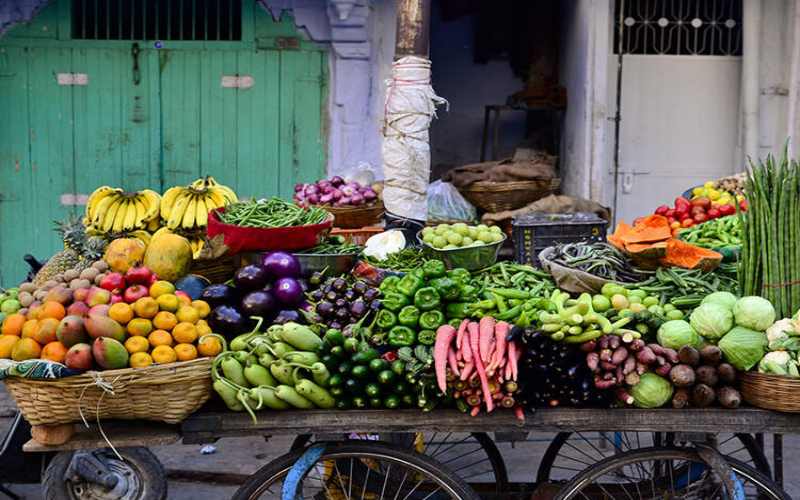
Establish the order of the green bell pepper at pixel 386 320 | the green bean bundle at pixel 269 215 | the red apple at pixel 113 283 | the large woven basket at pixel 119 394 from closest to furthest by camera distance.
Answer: the large woven basket at pixel 119 394 → the green bell pepper at pixel 386 320 → the red apple at pixel 113 283 → the green bean bundle at pixel 269 215

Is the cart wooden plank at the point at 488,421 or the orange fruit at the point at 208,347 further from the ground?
the orange fruit at the point at 208,347

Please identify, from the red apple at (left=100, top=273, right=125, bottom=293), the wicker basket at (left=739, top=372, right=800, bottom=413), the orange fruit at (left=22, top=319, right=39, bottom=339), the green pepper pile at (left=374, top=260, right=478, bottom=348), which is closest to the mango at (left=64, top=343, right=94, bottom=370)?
the orange fruit at (left=22, top=319, right=39, bottom=339)

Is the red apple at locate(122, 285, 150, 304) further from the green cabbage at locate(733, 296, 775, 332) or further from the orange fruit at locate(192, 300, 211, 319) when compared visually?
the green cabbage at locate(733, 296, 775, 332)

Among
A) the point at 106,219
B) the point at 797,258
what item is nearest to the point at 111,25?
the point at 106,219

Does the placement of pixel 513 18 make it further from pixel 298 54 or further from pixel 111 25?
pixel 111 25

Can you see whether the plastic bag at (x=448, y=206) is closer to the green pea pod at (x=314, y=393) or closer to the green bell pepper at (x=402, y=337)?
the green bell pepper at (x=402, y=337)

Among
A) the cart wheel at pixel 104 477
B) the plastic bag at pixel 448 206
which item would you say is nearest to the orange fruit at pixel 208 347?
the cart wheel at pixel 104 477

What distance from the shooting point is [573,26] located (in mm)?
9414

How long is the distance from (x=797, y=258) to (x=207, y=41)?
596 centimetres

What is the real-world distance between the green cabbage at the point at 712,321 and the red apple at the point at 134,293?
7.41 ft

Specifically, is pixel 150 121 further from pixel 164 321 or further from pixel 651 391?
pixel 651 391

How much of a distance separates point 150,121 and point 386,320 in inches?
213

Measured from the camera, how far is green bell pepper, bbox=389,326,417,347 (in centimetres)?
423

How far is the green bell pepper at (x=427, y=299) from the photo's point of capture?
4.28 m
